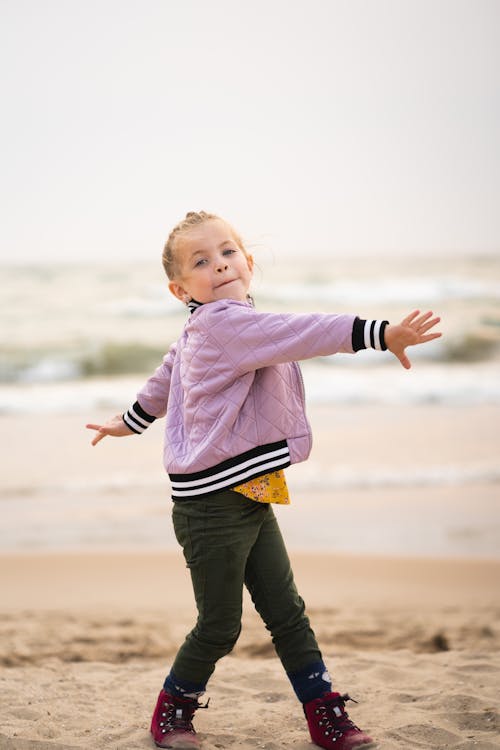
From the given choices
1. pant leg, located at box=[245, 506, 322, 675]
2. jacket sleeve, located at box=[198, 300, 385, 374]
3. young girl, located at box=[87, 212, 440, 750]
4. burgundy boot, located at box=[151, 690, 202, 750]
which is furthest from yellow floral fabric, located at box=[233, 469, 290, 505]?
burgundy boot, located at box=[151, 690, 202, 750]

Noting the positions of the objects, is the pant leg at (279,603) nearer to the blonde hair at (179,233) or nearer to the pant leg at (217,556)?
the pant leg at (217,556)

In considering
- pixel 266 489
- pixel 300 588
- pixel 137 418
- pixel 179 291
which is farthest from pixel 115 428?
pixel 300 588

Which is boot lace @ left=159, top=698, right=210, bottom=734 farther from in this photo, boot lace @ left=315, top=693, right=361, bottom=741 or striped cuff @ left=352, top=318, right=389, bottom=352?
striped cuff @ left=352, top=318, right=389, bottom=352

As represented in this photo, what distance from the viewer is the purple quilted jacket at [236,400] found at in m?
2.14

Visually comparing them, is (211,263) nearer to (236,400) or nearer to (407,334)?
(236,400)

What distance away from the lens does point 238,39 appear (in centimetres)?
1734

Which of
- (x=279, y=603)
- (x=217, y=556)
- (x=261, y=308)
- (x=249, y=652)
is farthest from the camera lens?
(x=261, y=308)

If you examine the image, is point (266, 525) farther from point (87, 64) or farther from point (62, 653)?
point (87, 64)

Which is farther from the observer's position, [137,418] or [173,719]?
[137,418]

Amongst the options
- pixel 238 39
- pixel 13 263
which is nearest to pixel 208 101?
pixel 238 39

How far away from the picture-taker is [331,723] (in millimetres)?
2363

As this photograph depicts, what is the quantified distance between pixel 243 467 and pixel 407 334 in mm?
534

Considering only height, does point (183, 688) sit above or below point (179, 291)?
below

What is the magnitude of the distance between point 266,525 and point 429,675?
1033 mm
